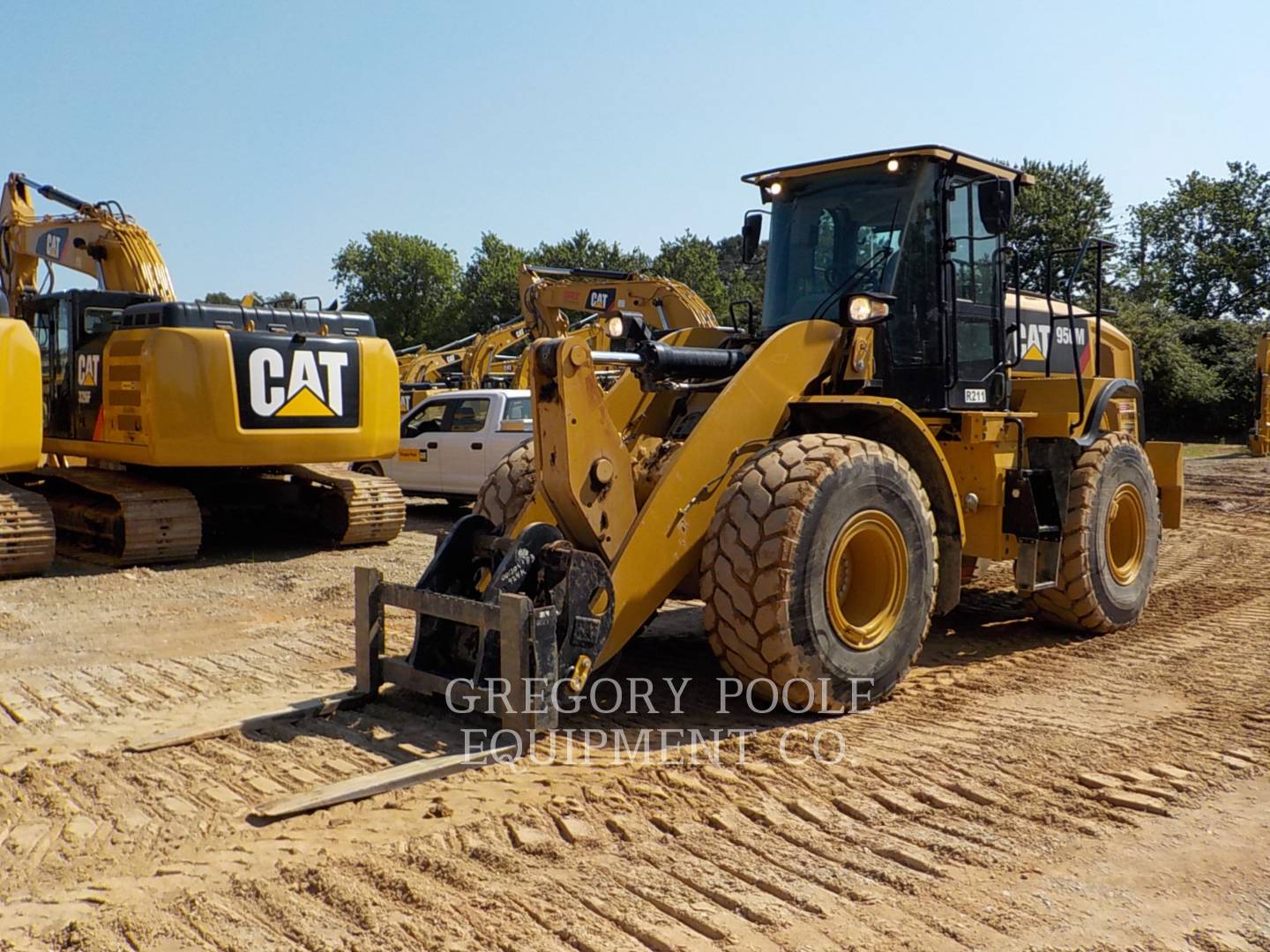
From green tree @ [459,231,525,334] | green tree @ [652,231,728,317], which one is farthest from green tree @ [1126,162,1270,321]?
green tree @ [459,231,525,334]

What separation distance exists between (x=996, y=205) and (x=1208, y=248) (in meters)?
45.3

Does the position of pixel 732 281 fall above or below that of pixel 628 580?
above

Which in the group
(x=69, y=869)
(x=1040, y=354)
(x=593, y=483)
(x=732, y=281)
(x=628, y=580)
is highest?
(x=732, y=281)

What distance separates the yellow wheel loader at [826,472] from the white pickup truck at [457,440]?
22.7 ft

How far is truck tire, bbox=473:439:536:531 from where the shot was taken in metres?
6.44

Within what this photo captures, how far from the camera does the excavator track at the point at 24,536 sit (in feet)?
30.5

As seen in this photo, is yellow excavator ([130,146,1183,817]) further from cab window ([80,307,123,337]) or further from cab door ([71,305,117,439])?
cab window ([80,307,123,337])

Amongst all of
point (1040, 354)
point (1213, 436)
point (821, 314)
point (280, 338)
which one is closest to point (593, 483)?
point (821, 314)

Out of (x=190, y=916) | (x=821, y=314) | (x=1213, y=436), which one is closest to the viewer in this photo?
(x=190, y=916)

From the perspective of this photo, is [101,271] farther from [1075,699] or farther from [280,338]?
[1075,699]

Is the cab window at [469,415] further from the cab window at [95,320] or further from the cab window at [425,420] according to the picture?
the cab window at [95,320]

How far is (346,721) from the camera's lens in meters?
5.23

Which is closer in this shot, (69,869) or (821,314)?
(69,869)

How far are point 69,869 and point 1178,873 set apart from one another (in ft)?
12.1
